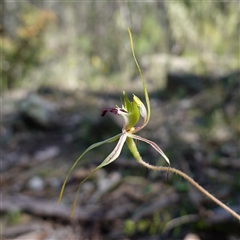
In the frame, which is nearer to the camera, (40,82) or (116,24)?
(40,82)

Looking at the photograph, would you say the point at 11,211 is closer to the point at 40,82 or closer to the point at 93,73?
the point at 40,82

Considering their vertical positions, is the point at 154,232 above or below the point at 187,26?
below

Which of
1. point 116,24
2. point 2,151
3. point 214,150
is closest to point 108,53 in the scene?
point 116,24

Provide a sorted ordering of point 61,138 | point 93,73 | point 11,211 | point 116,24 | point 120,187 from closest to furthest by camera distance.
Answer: point 11,211
point 120,187
point 61,138
point 93,73
point 116,24

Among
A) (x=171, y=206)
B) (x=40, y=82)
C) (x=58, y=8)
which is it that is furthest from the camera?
(x=58, y=8)

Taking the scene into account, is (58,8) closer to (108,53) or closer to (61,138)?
(108,53)

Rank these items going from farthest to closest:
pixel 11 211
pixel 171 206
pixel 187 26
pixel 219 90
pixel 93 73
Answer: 1. pixel 93 73
2. pixel 187 26
3. pixel 219 90
4. pixel 11 211
5. pixel 171 206

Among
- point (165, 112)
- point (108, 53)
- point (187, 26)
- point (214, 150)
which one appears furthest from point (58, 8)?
point (214, 150)
